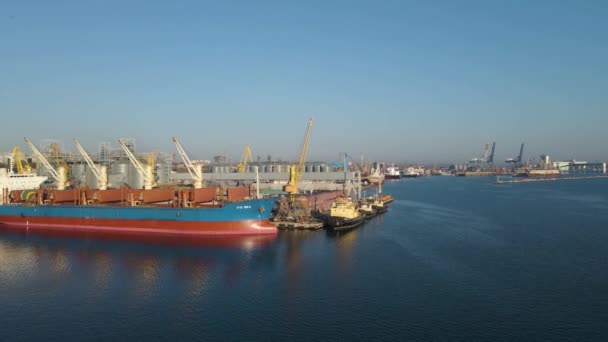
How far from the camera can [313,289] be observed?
17109 millimetres

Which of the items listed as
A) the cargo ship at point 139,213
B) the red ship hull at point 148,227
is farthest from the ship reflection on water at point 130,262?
the cargo ship at point 139,213

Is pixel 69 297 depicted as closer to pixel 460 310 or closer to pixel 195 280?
pixel 195 280

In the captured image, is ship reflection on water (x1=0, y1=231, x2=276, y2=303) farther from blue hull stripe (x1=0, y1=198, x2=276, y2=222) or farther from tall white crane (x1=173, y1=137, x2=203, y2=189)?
tall white crane (x1=173, y1=137, x2=203, y2=189)

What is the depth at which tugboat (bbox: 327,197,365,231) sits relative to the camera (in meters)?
30.3

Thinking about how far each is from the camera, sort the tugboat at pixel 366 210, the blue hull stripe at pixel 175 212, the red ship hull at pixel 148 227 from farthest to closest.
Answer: the tugboat at pixel 366 210 → the red ship hull at pixel 148 227 → the blue hull stripe at pixel 175 212

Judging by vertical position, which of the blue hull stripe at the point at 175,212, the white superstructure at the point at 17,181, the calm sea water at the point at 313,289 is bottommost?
the calm sea water at the point at 313,289

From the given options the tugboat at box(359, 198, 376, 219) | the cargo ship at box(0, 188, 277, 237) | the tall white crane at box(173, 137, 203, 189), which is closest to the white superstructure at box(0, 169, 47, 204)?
the cargo ship at box(0, 188, 277, 237)

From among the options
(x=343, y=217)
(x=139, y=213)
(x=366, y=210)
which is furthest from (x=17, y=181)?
(x=366, y=210)

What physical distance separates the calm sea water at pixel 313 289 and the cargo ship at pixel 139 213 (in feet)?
8.95

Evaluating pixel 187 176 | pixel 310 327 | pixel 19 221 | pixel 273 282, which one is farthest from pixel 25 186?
pixel 310 327

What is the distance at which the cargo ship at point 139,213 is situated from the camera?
27.2m

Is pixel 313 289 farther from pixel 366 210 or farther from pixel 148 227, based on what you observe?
pixel 366 210

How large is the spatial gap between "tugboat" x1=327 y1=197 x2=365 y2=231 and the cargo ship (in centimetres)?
456

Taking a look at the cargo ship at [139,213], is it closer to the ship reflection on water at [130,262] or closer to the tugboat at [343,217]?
the ship reflection on water at [130,262]
